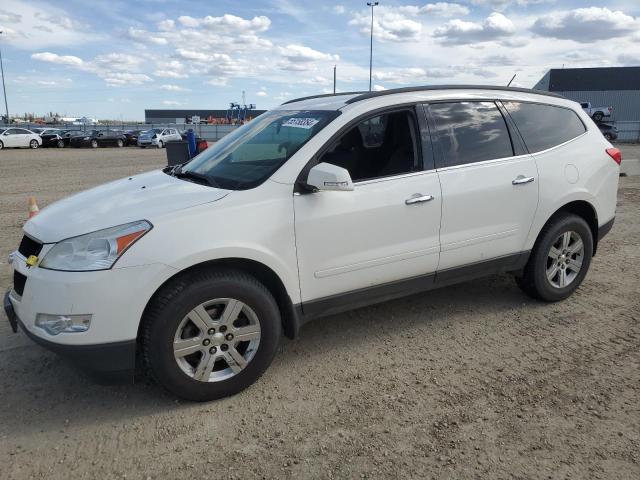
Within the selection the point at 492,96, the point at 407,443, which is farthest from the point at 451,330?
the point at 492,96

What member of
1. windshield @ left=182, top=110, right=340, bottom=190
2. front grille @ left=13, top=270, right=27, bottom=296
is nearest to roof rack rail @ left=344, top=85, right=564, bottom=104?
windshield @ left=182, top=110, right=340, bottom=190

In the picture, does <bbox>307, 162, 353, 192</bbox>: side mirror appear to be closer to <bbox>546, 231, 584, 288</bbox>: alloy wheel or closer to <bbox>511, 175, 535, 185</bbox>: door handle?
<bbox>511, 175, 535, 185</bbox>: door handle

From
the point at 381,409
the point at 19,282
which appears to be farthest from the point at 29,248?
the point at 381,409

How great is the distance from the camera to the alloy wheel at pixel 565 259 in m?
4.54

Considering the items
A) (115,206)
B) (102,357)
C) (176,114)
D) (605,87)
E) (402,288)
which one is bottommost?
(102,357)

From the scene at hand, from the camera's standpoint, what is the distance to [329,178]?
10.2 ft

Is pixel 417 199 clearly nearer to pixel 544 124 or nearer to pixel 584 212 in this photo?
pixel 544 124

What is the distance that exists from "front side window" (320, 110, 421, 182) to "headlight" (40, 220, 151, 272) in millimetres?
1302

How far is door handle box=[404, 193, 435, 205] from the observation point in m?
3.62

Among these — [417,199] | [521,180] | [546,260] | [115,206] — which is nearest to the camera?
[115,206]

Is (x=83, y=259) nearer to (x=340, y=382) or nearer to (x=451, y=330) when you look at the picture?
(x=340, y=382)

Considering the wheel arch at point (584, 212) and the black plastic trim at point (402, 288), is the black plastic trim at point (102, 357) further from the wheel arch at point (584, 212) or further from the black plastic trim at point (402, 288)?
the wheel arch at point (584, 212)

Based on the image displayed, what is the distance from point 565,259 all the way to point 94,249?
12.5ft

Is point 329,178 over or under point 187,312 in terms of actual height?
over
